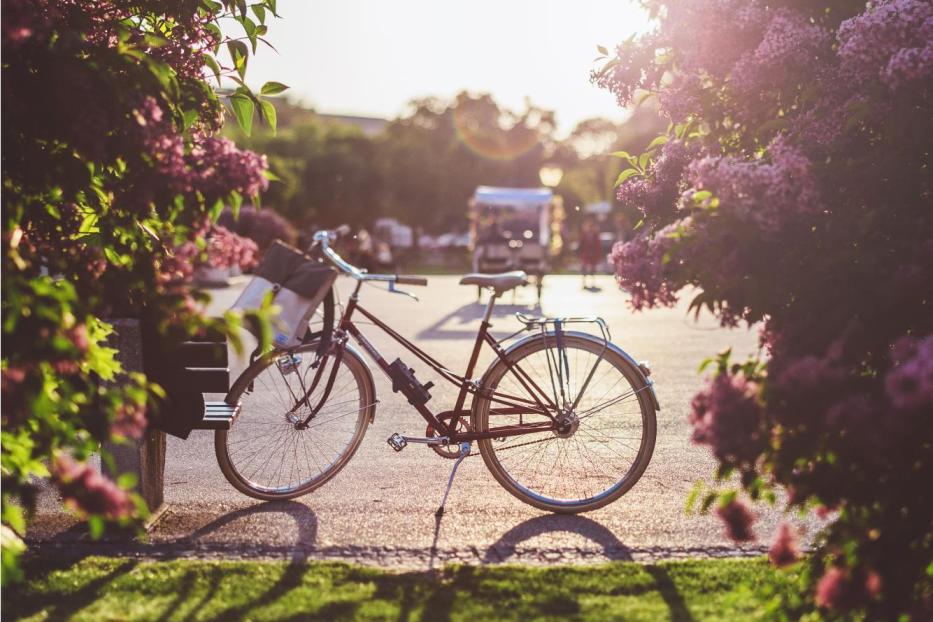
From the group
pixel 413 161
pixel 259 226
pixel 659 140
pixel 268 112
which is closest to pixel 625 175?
pixel 659 140

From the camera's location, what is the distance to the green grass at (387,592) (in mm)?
4027

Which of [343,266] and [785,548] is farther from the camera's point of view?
[343,266]

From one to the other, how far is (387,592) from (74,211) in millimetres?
1985

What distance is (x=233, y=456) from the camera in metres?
5.55

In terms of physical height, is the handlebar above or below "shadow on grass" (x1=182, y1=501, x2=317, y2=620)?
above

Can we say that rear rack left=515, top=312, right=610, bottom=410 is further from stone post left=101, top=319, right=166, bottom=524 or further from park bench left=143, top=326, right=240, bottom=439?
stone post left=101, top=319, right=166, bottom=524

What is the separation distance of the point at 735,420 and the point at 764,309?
0.66 metres

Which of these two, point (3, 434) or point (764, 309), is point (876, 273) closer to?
point (764, 309)

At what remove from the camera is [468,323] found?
53.2 ft

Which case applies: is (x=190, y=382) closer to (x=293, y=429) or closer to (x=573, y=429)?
A: (x=293, y=429)

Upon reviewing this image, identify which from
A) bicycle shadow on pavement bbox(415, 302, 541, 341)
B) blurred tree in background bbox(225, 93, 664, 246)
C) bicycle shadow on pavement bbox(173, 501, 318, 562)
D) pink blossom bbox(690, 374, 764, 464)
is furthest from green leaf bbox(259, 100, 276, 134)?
blurred tree in background bbox(225, 93, 664, 246)

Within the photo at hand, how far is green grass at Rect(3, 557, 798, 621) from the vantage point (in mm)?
4027

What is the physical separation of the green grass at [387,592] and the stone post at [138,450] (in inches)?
22.6

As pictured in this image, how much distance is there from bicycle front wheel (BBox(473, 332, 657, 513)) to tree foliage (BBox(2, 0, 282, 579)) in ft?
6.38
